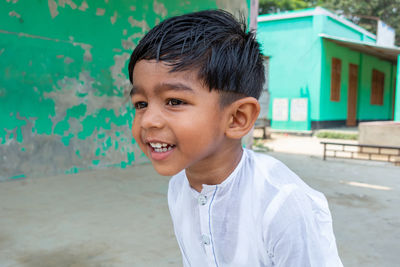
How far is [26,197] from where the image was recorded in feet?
12.1

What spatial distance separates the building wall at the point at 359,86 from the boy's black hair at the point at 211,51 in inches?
495

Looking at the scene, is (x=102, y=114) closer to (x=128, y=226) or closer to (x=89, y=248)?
(x=128, y=226)

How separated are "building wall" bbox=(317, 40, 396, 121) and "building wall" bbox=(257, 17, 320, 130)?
46 centimetres

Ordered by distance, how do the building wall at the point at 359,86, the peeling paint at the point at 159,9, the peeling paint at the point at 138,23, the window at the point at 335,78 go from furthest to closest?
the window at the point at 335,78, the building wall at the point at 359,86, the peeling paint at the point at 159,9, the peeling paint at the point at 138,23

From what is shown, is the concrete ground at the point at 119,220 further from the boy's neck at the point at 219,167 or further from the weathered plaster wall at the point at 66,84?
the boy's neck at the point at 219,167

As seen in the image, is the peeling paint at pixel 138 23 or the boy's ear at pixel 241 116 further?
the peeling paint at pixel 138 23

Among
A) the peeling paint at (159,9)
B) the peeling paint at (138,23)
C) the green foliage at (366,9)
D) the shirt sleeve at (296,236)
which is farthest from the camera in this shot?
the green foliage at (366,9)

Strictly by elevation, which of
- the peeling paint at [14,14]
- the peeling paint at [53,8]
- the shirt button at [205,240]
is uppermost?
the peeling paint at [53,8]

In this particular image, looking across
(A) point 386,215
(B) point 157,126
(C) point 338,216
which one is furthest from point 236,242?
(A) point 386,215

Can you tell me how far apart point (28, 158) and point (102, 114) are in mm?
1213

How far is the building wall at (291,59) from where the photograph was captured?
1305cm

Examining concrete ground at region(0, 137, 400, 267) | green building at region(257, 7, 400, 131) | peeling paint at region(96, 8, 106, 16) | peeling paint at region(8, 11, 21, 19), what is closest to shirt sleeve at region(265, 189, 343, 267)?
concrete ground at region(0, 137, 400, 267)

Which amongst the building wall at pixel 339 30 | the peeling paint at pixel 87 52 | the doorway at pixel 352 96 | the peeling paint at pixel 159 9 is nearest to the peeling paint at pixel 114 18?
the peeling paint at pixel 87 52

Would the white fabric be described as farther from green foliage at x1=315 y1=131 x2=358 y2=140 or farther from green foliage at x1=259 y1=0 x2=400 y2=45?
green foliage at x1=259 y1=0 x2=400 y2=45
